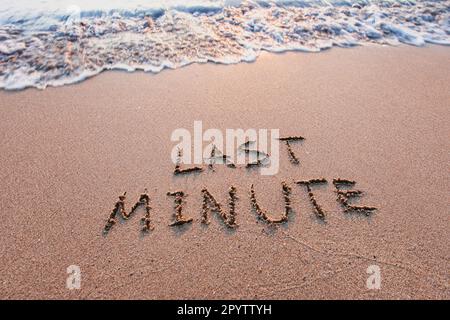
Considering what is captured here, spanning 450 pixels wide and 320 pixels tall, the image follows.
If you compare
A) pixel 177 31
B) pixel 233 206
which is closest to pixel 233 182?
pixel 233 206

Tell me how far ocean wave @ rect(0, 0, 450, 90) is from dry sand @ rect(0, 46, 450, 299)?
316mm

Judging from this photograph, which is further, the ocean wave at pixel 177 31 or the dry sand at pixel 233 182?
the ocean wave at pixel 177 31

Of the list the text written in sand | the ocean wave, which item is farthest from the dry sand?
the ocean wave

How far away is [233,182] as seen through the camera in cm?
235

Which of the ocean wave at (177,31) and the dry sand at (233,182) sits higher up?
the ocean wave at (177,31)

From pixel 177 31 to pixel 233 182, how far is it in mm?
2506

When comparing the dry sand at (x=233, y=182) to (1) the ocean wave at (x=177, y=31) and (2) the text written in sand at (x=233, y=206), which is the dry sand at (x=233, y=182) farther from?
(1) the ocean wave at (x=177, y=31)

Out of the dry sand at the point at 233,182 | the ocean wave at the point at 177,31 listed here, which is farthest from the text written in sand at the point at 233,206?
the ocean wave at the point at 177,31

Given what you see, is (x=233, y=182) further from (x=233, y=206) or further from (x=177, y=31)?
(x=177, y=31)

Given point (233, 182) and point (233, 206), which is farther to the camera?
point (233, 182)

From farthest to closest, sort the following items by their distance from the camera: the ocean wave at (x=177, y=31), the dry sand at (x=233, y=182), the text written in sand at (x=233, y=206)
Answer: the ocean wave at (x=177, y=31) → the text written in sand at (x=233, y=206) → the dry sand at (x=233, y=182)

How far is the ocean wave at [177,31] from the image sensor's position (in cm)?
361

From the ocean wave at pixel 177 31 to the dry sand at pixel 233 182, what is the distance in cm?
32

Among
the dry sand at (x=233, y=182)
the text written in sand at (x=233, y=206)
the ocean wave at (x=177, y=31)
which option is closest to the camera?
the dry sand at (x=233, y=182)
